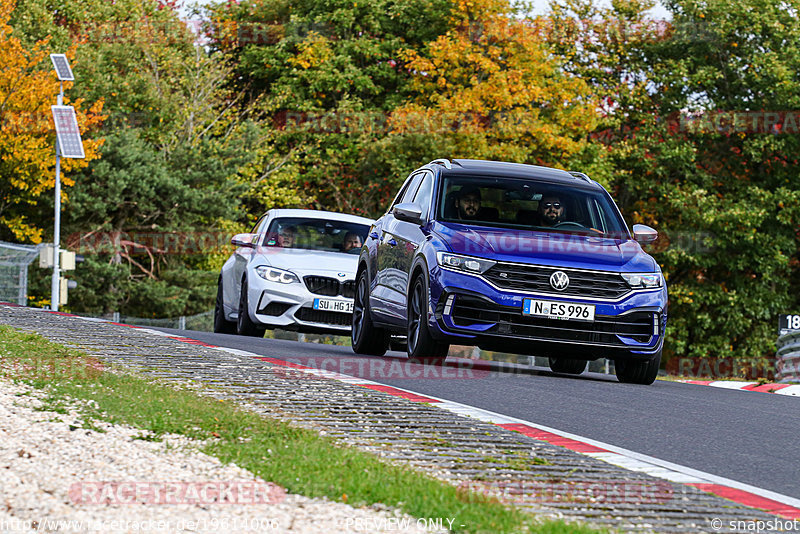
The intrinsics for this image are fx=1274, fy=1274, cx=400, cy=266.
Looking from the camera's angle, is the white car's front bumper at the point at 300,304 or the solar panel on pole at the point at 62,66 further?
the solar panel on pole at the point at 62,66

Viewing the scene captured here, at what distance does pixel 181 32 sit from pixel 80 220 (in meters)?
10.8

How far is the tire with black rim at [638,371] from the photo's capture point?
39.0 feet

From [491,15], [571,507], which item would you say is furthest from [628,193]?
[571,507]

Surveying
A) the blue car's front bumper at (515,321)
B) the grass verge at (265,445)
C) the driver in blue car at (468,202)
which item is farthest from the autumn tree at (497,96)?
the grass verge at (265,445)

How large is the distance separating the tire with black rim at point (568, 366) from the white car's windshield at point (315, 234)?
381 centimetres

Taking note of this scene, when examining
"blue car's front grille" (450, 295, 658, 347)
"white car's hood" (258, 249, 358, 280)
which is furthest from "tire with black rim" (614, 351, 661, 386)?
"white car's hood" (258, 249, 358, 280)

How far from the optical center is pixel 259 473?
5.39 meters

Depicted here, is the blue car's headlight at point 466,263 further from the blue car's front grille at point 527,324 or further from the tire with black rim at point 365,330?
the tire with black rim at point 365,330

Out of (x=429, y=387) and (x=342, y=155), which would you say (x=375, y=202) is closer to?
(x=342, y=155)

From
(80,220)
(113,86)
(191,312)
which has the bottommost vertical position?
(191,312)

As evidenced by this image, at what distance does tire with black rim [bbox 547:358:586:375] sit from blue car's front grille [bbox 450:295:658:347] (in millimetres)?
3662

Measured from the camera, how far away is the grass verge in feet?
15.9

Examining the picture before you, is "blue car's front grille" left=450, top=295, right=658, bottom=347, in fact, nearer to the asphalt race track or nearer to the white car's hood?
the asphalt race track

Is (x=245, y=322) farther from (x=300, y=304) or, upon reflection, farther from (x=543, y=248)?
(x=543, y=248)
